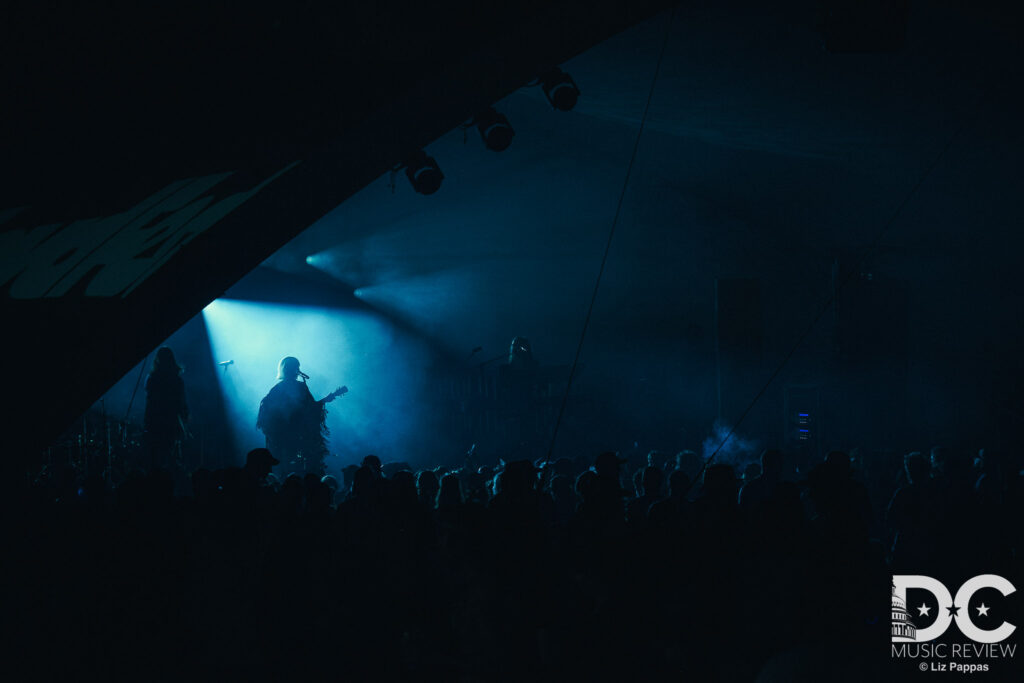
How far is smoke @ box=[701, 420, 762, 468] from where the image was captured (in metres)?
11.4

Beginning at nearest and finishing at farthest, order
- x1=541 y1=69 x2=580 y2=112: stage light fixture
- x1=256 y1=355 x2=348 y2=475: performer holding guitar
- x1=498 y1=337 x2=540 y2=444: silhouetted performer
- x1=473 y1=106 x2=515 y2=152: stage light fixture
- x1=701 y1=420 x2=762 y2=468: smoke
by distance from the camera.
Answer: x1=541 y1=69 x2=580 y2=112: stage light fixture
x1=473 y1=106 x2=515 y2=152: stage light fixture
x1=256 y1=355 x2=348 y2=475: performer holding guitar
x1=701 y1=420 x2=762 y2=468: smoke
x1=498 y1=337 x2=540 y2=444: silhouetted performer

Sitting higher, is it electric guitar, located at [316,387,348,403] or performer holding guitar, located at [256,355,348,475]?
electric guitar, located at [316,387,348,403]

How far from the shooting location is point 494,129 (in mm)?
7168

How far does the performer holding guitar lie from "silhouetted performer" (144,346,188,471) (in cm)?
92

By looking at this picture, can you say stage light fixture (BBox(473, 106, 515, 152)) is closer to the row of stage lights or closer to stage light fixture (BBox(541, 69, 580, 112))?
the row of stage lights

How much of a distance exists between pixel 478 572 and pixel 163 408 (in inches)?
245

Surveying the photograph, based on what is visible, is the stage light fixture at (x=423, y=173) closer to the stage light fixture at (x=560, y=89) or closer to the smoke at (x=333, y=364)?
the stage light fixture at (x=560, y=89)

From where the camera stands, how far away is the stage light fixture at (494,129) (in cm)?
718

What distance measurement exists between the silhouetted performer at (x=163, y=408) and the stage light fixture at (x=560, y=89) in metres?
4.87

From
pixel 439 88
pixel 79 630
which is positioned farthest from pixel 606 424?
pixel 79 630
